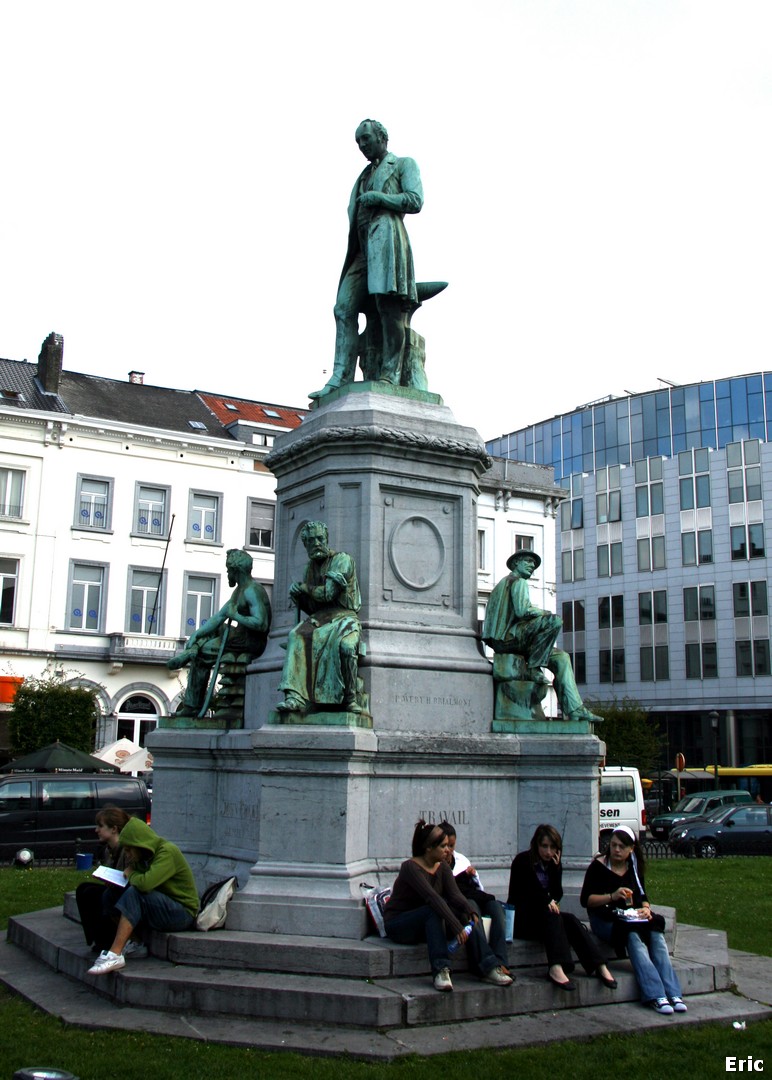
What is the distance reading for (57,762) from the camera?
26406 millimetres

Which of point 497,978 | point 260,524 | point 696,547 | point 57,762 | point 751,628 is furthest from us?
point 696,547

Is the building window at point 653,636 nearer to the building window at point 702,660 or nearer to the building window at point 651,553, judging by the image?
the building window at point 702,660

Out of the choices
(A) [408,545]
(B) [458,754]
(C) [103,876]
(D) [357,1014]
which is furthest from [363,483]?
(D) [357,1014]

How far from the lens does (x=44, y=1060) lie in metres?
6.23

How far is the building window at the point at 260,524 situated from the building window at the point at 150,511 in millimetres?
3451

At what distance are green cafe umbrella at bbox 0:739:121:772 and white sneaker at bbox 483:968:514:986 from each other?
67.9 ft

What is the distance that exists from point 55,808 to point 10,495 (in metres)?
19.9

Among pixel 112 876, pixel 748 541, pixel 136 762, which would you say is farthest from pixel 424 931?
pixel 748 541

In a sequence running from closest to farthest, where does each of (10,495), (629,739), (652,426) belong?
(10,495)
(629,739)
(652,426)

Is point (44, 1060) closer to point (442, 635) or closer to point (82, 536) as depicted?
point (442, 635)

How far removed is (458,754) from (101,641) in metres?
32.5

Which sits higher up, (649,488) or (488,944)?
(649,488)

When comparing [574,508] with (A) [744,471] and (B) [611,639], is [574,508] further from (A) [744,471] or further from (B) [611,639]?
(A) [744,471]

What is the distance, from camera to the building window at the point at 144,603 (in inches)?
1602
